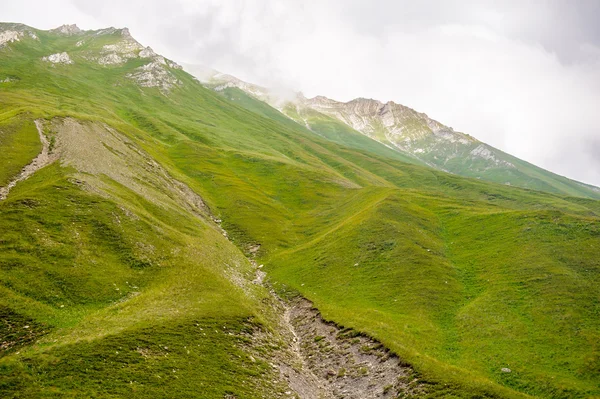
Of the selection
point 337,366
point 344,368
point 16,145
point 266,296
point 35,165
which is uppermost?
point 16,145

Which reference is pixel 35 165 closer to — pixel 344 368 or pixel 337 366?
pixel 337 366

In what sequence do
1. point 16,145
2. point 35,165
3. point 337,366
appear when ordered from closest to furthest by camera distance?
point 337,366 < point 35,165 < point 16,145

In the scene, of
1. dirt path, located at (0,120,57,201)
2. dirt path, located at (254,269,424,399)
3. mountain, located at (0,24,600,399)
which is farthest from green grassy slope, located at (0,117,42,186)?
dirt path, located at (254,269,424,399)

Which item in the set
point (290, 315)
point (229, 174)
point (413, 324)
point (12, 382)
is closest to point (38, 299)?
point (12, 382)

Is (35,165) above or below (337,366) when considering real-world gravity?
above

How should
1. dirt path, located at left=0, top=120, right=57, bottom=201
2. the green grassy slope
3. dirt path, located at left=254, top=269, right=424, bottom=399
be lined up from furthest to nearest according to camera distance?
1. the green grassy slope
2. dirt path, located at left=0, top=120, right=57, bottom=201
3. dirt path, located at left=254, top=269, right=424, bottom=399

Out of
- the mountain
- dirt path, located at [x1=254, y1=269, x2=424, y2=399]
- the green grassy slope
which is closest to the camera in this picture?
the mountain

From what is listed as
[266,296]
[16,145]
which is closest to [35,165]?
[16,145]

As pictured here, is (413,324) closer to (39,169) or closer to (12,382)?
(12,382)

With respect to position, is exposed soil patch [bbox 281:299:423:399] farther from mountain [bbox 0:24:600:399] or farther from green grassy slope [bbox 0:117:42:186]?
green grassy slope [bbox 0:117:42:186]
